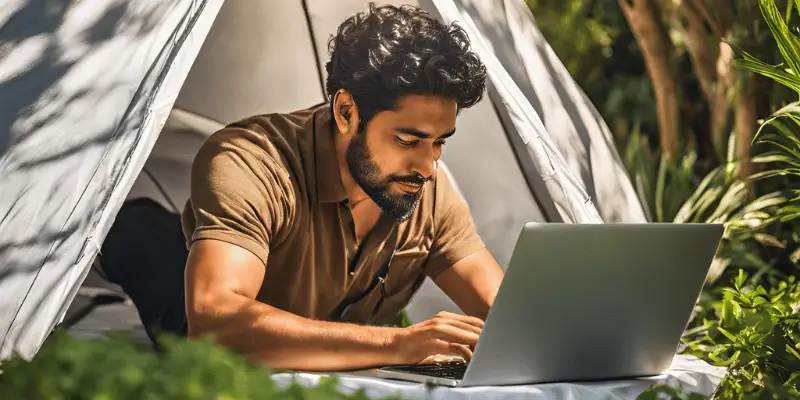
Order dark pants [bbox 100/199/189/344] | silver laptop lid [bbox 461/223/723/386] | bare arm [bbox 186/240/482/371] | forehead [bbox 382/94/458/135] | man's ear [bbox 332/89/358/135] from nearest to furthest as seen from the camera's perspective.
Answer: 1. silver laptop lid [bbox 461/223/723/386]
2. bare arm [bbox 186/240/482/371]
3. forehead [bbox 382/94/458/135]
4. man's ear [bbox 332/89/358/135]
5. dark pants [bbox 100/199/189/344]

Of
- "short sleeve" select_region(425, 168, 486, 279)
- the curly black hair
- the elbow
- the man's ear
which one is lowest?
"short sleeve" select_region(425, 168, 486, 279)

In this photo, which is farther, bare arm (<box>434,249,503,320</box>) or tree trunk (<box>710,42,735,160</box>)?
tree trunk (<box>710,42,735,160</box>)

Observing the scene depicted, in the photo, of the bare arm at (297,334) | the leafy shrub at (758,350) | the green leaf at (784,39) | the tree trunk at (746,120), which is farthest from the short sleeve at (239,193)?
the tree trunk at (746,120)

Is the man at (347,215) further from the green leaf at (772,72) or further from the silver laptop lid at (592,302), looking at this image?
the green leaf at (772,72)

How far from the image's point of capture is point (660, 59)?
5.13m

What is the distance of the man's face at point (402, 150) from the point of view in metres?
2.65

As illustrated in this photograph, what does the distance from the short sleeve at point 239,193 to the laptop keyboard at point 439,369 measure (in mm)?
433

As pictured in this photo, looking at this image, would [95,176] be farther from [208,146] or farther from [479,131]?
[479,131]

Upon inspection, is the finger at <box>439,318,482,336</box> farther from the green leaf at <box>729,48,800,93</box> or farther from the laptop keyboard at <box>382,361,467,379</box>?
the green leaf at <box>729,48,800,93</box>

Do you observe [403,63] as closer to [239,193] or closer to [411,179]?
[411,179]

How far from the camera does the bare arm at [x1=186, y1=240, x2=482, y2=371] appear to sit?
2.15 meters

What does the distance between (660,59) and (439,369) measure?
10.9 ft

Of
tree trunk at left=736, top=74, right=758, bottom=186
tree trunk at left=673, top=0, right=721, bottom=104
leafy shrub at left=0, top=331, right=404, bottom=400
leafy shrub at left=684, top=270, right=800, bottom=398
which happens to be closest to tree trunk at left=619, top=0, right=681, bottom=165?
tree trunk at left=673, top=0, right=721, bottom=104

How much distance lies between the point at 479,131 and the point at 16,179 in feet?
5.77
